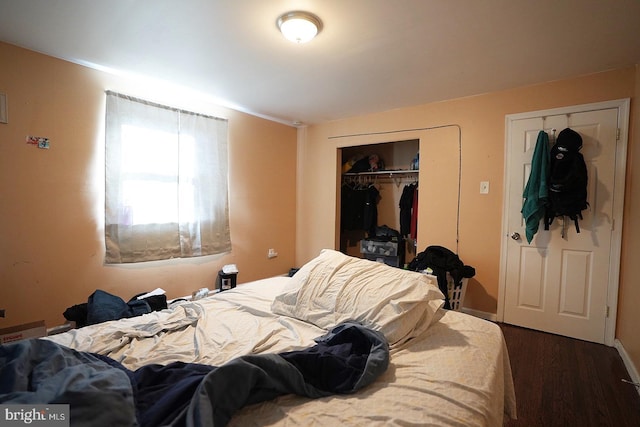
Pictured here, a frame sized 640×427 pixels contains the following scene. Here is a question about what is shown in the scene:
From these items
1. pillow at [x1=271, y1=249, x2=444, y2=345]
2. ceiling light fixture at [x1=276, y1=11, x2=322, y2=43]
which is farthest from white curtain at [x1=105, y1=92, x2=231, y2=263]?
pillow at [x1=271, y1=249, x2=444, y2=345]

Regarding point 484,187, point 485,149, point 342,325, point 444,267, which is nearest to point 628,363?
point 444,267

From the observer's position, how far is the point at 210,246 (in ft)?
10.1

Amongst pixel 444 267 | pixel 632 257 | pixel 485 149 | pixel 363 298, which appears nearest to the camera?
pixel 363 298

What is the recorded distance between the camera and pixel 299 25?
1696 millimetres

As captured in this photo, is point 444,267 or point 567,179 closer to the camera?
point 567,179

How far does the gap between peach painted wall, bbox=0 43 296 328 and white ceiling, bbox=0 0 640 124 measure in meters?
0.19

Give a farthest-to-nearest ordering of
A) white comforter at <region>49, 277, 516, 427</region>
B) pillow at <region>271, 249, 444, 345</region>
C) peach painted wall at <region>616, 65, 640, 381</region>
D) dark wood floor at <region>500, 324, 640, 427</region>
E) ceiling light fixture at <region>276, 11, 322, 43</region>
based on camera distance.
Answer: peach painted wall at <region>616, 65, 640, 381</region> < ceiling light fixture at <region>276, 11, 322, 43</region> < dark wood floor at <region>500, 324, 640, 427</region> < pillow at <region>271, 249, 444, 345</region> < white comforter at <region>49, 277, 516, 427</region>

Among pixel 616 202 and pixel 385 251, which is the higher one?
pixel 616 202

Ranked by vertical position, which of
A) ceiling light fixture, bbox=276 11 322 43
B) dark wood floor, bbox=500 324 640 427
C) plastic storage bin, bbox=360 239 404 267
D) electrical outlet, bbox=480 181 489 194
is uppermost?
ceiling light fixture, bbox=276 11 322 43

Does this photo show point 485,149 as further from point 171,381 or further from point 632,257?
point 171,381

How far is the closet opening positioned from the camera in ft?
12.3

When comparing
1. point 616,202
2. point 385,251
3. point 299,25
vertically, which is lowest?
point 385,251

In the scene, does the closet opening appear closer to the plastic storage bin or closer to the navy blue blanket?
the plastic storage bin

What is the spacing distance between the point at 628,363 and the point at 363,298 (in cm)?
211
